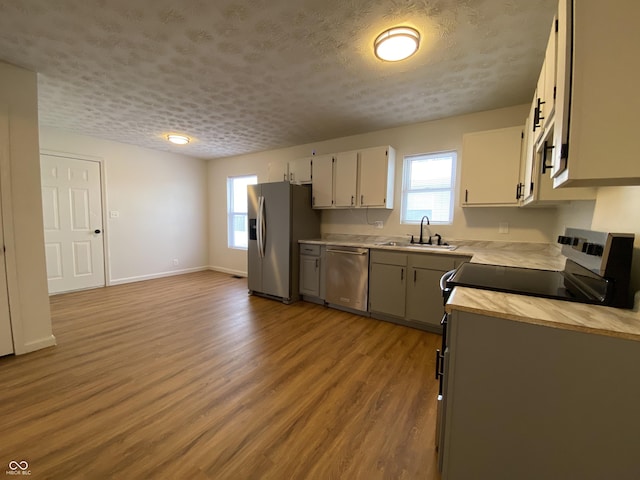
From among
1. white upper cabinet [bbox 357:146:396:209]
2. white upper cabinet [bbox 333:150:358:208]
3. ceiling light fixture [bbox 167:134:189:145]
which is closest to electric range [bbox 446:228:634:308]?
Result: white upper cabinet [bbox 357:146:396:209]

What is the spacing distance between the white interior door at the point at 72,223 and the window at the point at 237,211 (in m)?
2.19

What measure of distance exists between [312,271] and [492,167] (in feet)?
8.20

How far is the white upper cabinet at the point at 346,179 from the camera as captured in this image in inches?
144

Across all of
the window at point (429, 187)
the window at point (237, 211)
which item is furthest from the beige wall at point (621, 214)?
the window at point (237, 211)

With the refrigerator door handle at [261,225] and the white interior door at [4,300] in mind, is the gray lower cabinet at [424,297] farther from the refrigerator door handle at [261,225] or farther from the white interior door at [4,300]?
the white interior door at [4,300]

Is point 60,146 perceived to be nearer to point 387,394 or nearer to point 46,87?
point 46,87

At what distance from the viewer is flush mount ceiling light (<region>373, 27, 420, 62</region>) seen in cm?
176

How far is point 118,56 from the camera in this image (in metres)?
2.11

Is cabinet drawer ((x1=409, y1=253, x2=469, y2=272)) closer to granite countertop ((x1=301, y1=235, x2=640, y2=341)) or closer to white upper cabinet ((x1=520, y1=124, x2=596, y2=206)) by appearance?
white upper cabinet ((x1=520, y1=124, x2=596, y2=206))

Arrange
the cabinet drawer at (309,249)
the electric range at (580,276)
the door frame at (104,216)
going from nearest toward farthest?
the electric range at (580,276), the cabinet drawer at (309,249), the door frame at (104,216)

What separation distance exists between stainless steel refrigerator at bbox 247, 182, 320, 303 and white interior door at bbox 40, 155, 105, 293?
8.71ft

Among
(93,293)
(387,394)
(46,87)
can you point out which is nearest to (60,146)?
(46,87)

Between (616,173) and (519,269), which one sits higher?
(616,173)

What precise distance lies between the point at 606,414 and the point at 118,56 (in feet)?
11.5
